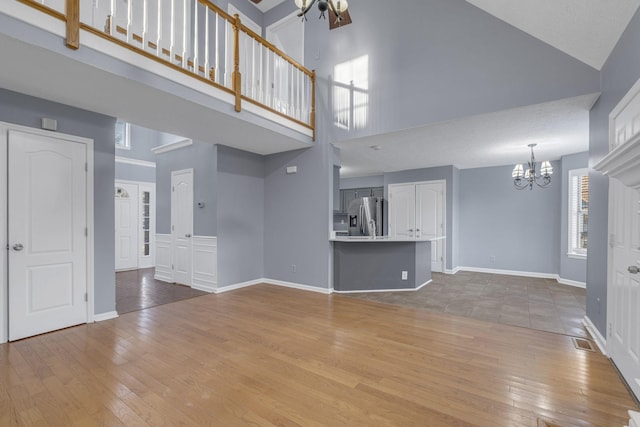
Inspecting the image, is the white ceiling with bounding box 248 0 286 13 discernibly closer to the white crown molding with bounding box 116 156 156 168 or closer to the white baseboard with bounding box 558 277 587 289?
the white crown molding with bounding box 116 156 156 168

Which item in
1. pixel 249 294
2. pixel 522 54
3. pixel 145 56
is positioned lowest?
pixel 249 294

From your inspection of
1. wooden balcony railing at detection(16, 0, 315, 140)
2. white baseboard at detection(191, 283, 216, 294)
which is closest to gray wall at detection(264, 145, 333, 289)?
wooden balcony railing at detection(16, 0, 315, 140)

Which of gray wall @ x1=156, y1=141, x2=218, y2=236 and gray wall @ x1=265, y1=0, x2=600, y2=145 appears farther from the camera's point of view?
gray wall @ x1=156, y1=141, x2=218, y2=236

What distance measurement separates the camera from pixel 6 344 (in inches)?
113

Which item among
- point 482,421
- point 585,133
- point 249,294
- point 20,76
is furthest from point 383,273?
point 20,76

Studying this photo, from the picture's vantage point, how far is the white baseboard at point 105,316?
3.54 metres

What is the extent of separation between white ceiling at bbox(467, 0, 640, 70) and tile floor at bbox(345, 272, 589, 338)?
9.50 feet

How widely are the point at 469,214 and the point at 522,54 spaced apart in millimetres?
4341

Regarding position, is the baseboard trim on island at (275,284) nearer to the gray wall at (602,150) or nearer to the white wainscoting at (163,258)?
the white wainscoting at (163,258)

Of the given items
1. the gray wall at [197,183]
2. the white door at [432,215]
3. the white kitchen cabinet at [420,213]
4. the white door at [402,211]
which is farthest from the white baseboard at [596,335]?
the gray wall at [197,183]

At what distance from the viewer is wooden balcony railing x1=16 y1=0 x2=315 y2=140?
2.55m

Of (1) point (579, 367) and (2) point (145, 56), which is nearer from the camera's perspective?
(1) point (579, 367)

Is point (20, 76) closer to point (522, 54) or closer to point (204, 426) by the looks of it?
point (204, 426)

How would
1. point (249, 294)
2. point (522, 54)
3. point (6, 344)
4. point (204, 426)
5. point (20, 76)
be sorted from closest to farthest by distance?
point (204, 426), point (20, 76), point (6, 344), point (522, 54), point (249, 294)
